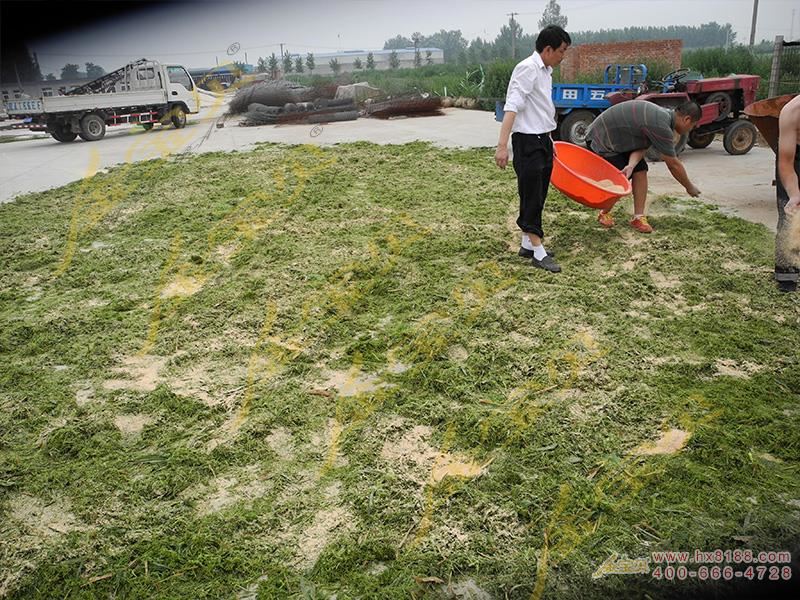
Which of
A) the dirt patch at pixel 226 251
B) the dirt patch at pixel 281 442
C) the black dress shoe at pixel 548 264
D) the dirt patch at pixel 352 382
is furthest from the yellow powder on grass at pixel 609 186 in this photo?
the dirt patch at pixel 281 442

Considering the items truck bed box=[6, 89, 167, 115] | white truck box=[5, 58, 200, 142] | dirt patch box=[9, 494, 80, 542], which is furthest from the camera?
white truck box=[5, 58, 200, 142]

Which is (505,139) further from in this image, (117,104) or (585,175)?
(117,104)

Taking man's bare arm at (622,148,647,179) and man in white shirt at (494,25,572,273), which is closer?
man in white shirt at (494,25,572,273)

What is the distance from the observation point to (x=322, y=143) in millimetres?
9414

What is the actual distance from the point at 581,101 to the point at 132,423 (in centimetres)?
674

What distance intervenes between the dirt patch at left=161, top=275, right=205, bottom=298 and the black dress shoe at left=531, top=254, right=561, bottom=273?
208cm

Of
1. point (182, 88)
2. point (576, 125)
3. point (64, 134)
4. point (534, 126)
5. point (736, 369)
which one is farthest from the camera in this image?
point (182, 88)

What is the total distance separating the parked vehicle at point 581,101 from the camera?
7453 mm

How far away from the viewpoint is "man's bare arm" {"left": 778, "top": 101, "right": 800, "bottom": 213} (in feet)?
9.89

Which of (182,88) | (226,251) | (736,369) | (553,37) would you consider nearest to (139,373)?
(226,251)

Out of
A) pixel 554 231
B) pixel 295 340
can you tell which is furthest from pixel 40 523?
pixel 554 231

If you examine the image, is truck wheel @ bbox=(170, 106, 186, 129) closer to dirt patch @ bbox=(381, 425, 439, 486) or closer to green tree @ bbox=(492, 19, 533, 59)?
dirt patch @ bbox=(381, 425, 439, 486)

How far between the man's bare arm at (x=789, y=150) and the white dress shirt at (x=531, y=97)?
1.15 m

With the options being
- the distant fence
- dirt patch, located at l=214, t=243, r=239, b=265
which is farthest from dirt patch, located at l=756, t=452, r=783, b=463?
the distant fence
